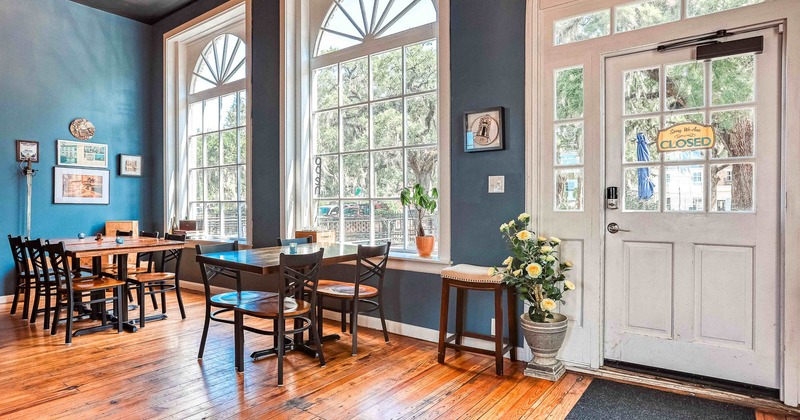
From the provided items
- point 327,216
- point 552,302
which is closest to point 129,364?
point 327,216

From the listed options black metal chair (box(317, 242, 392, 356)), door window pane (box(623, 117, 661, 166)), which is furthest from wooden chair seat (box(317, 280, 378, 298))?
door window pane (box(623, 117, 661, 166))

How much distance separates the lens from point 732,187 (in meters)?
2.69

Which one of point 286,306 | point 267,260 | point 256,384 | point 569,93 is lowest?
point 256,384

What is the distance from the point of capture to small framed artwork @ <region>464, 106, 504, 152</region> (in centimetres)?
338

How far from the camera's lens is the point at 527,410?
249 centimetres

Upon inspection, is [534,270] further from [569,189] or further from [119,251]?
[119,251]

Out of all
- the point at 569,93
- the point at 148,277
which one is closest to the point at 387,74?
the point at 569,93

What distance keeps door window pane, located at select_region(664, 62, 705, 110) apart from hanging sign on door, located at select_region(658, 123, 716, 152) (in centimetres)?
13

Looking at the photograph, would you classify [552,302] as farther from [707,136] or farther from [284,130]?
[284,130]

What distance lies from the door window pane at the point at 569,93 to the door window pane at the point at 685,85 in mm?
512

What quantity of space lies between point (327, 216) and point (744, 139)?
11.3ft

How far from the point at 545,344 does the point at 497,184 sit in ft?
3.84

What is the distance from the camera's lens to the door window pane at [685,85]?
2.78m

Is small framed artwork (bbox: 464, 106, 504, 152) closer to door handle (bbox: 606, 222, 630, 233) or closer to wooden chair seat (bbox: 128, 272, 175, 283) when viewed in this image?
door handle (bbox: 606, 222, 630, 233)
